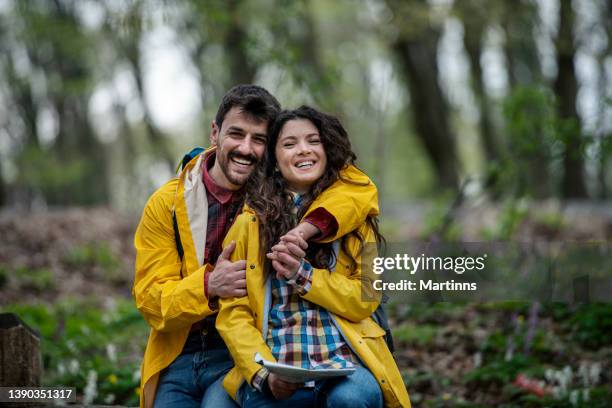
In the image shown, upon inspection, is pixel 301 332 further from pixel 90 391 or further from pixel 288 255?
pixel 90 391

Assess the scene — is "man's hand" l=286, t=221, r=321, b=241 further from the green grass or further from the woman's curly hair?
the green grass

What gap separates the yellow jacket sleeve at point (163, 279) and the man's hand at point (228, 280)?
7cm

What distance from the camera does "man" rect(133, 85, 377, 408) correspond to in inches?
116

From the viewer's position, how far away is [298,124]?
9.82ft

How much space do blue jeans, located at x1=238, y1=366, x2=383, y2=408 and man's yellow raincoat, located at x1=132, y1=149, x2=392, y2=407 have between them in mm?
434

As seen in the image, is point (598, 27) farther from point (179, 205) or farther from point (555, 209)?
point (179, 205)

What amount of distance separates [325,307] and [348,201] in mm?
453

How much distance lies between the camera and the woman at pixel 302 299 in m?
2.68

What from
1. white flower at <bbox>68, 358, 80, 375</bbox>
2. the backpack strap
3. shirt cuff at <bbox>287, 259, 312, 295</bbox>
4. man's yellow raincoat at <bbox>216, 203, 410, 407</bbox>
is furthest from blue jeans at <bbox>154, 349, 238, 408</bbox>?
white flower at <bbox>68, 358, 80, 375</bbox>

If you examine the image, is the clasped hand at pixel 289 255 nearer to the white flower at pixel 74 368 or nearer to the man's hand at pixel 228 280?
the man's hand at pixel 228 280

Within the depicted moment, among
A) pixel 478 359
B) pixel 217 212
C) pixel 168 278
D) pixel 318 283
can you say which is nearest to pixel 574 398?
pixel 478 359

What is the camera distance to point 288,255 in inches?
105

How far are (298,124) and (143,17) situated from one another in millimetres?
4112

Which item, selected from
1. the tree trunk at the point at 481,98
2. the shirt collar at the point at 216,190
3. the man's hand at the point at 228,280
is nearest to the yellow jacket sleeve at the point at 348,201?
the man's hand at the point at 228,280
